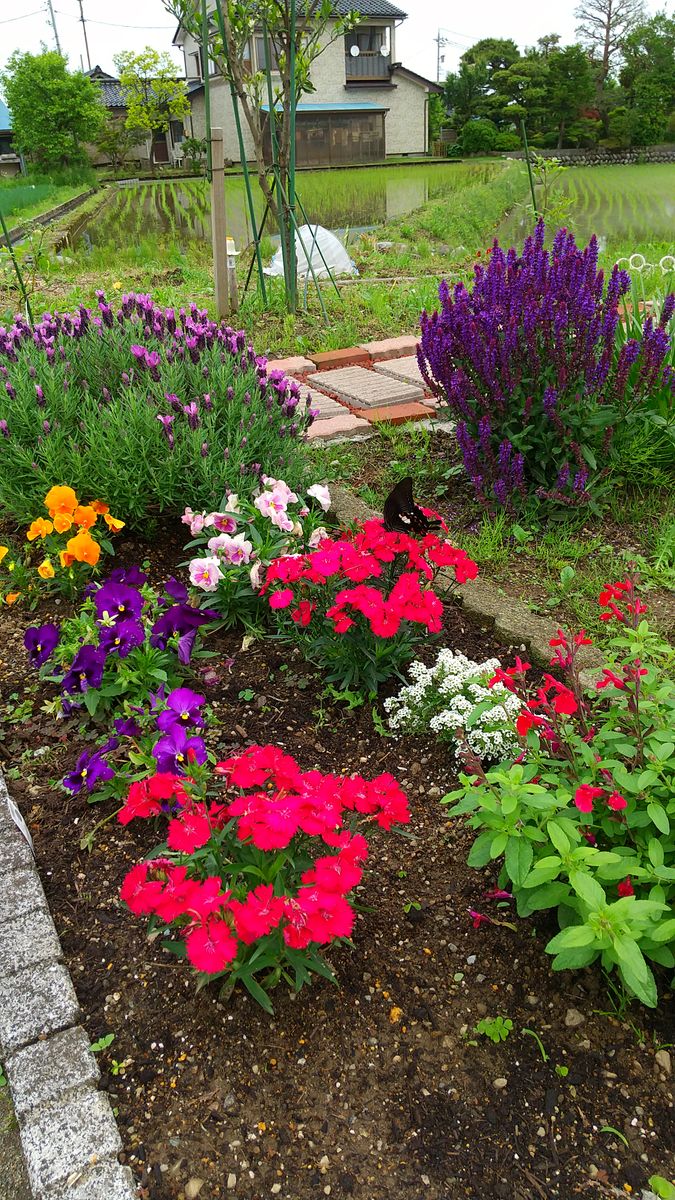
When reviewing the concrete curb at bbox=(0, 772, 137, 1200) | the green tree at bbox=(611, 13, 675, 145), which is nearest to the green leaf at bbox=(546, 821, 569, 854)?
the concrete curb at bbox=(0, 772, 137, 1200)

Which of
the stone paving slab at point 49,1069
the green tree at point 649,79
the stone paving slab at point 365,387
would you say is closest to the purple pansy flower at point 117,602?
the stone paving slab at point 49,1069

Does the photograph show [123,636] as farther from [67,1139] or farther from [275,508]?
[67,1139]

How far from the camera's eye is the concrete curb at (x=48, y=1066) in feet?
3.97

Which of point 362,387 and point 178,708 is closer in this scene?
point 178,708

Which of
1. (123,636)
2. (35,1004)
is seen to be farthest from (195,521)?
(35,1004)

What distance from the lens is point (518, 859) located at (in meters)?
1.33

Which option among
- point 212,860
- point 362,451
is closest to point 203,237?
point 362,451

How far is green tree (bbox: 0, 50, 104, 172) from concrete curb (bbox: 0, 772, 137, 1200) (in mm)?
37999

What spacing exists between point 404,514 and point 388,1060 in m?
1.25

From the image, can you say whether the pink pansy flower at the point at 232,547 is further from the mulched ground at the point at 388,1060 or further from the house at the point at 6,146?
the house at the point at 6,146

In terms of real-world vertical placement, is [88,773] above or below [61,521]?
below

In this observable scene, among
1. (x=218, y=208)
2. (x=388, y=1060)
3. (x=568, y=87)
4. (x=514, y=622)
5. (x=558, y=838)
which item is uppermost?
(x=568, y=87)

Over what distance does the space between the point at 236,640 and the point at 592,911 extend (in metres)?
1.48

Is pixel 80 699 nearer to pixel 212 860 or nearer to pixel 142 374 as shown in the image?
pixel 212 860
